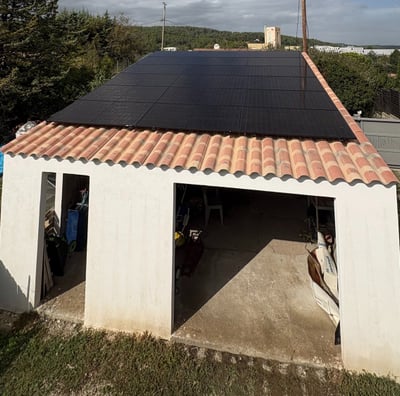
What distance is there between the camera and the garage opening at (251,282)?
17.3 ft

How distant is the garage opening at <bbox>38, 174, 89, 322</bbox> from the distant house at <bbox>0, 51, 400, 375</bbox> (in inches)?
18.9

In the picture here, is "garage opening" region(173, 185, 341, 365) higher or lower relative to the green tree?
lower

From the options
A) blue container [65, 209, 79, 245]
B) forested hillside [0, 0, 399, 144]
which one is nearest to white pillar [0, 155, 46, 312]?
blue container [65, 209, 79, 245]

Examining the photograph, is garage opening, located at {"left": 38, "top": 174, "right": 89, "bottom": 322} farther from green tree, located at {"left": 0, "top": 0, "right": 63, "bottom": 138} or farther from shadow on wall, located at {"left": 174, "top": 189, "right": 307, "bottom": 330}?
green tree, located at {"left": 0, "top": 0, "right": 63, "bottom": 138}

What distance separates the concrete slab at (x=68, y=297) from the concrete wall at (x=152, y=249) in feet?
1.07

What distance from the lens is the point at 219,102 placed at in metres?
6.77

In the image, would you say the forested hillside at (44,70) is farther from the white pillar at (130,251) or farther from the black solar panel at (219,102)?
the white pillar at (130,251)

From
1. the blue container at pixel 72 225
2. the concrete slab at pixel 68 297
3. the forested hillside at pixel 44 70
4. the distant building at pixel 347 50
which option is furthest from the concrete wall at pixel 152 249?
the distant building at pixel 347 50

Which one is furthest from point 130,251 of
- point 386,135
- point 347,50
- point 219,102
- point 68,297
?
point 347,50

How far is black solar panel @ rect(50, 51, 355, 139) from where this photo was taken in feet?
19.1

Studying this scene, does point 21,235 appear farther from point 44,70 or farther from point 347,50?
point 347,50

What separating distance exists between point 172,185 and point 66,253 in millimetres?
3985

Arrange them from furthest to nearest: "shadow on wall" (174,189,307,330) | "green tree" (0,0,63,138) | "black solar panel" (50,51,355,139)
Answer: "green tree" (0,0,63,138) < "shadow on wall" (174,189,307,330) < "black solar panel" (50,51,355,139)

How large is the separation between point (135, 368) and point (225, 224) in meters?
5.53
